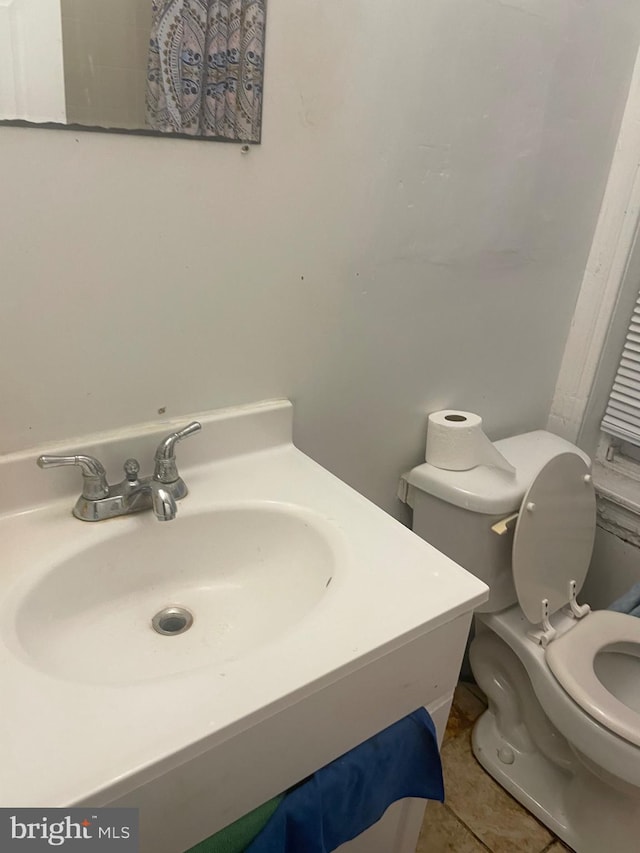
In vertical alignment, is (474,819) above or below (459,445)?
below

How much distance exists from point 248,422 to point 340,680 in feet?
1.59

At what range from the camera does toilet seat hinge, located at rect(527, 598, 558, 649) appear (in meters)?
1.36

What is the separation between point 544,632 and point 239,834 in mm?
890

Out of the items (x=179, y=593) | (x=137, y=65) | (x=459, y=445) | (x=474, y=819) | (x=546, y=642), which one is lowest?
(x=474, y=819)

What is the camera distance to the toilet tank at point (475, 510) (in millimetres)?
1261

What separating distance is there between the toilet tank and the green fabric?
2.32 feet

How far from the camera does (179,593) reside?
93 cm

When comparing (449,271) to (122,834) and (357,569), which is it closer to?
(357,569)

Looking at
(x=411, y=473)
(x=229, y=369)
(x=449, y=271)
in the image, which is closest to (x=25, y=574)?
(x=229, y=369)

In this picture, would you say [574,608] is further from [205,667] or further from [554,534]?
[205,667]

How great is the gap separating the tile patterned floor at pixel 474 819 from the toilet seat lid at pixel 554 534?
467mm

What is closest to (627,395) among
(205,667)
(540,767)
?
(540,767)

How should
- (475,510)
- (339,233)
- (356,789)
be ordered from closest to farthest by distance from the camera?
(356,789) < (339,233) < (475,510)

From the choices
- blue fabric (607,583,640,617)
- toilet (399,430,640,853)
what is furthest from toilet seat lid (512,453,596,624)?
blue fabric (607,583,640,617)
